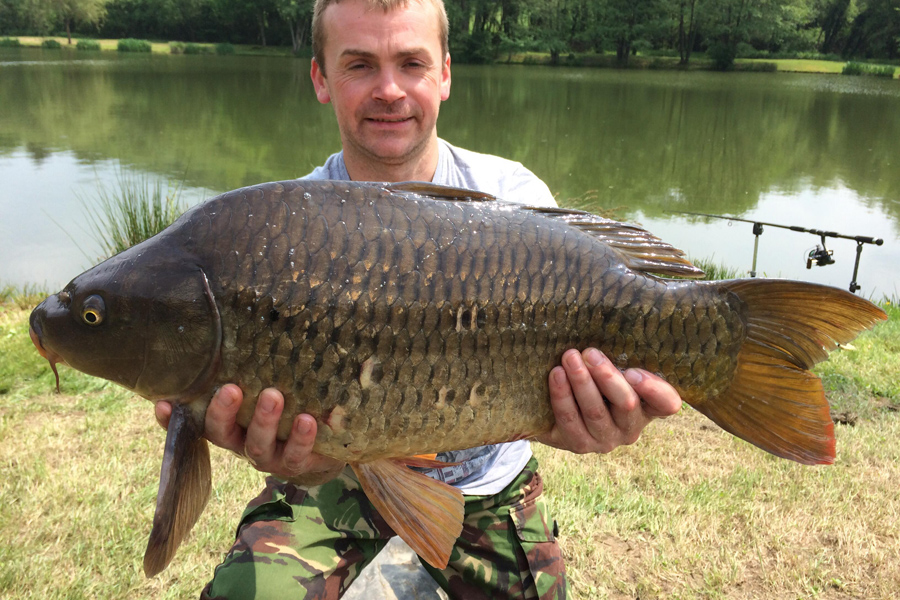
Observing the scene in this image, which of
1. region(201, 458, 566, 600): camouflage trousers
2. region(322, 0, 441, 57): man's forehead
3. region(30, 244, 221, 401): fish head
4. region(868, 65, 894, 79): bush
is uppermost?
region(868, 65, 894, 79): bush

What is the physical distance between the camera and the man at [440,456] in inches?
52.4

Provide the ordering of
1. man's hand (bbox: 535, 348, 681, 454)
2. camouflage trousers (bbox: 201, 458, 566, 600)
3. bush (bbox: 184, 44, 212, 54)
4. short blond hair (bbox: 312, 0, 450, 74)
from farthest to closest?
bush (bbox: 184, 44, 212, 54) < short blond hair (bbox: 312, 0, 450, 74) < camouflage trousers (bbox: 201, 458, 566, 600) < man's hand (bbox: 535, 348, 681, 454)

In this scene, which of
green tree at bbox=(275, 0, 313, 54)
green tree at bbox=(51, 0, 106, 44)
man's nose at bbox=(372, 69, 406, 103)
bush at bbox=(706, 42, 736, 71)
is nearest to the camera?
man's nose at bbox=(372, 69, 406, 103)

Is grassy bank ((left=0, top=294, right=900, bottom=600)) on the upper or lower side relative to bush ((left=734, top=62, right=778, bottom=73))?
lower

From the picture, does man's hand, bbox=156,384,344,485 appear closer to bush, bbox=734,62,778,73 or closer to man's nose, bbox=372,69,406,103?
man's nose, bbox=372,69,406,103

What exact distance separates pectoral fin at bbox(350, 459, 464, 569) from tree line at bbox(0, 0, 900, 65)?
1448 inches

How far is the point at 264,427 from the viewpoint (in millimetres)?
1253

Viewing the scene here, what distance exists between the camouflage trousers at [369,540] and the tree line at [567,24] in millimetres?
36448

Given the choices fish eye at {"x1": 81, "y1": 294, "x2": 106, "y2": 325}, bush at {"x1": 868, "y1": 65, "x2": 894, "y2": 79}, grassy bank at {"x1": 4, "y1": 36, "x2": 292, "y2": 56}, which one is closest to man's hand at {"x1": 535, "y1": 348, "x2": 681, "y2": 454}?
fish eye at {"x1": 81, "y1": 294, "x2": 106, "y2": 325}

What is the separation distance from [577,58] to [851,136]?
25890 mm

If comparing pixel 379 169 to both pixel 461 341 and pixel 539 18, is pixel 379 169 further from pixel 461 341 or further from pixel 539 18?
pixel 539 18

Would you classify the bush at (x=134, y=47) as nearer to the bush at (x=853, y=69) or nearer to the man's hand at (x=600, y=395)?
the bush at (x=853, y=69)

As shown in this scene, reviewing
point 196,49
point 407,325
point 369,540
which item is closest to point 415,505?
point 407,325

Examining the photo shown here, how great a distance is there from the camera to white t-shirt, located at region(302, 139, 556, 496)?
69.6 inches
